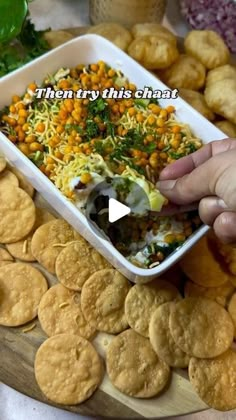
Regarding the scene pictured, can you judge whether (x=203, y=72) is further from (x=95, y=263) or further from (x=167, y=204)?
(x=95, y=263)

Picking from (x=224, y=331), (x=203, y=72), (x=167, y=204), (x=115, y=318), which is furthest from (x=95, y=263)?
(x=203, y=72)

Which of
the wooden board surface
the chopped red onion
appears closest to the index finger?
the wooden board surface

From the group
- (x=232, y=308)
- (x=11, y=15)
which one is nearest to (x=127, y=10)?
(x=11, y=15)

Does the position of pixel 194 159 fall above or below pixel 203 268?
above

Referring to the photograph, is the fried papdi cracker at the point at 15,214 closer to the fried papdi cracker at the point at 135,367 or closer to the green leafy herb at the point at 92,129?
the green leafy herb at the point at 92,129

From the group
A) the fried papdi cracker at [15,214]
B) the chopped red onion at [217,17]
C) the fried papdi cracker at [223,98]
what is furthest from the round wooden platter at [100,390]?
the chopped red onion at [217,17]

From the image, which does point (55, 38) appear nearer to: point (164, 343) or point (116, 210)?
point (116, 210)
